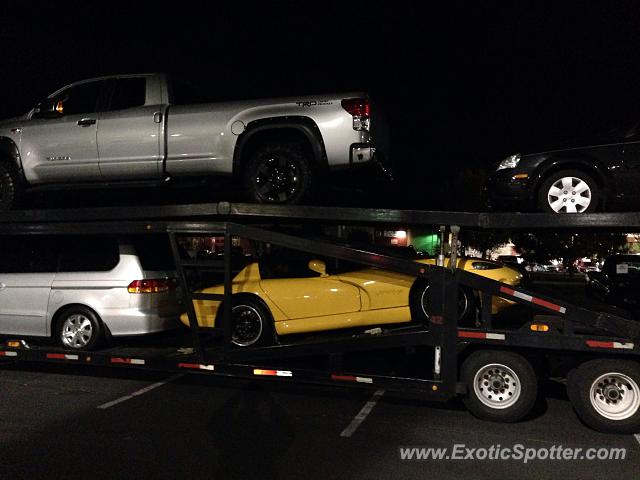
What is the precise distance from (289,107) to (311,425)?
10.8ft

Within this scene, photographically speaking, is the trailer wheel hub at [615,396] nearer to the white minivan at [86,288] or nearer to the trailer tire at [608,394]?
the trailer tire at [608,394]

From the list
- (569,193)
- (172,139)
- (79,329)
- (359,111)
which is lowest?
(79,329)

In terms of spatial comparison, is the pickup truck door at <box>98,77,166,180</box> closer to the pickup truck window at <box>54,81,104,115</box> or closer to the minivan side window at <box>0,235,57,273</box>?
the pickup truck window at <box>54,81,104,115</box>

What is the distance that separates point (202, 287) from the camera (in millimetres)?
6734

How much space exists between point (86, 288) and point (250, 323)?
78.5 inches

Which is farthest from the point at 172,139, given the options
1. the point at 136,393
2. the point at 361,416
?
the point at 361,416

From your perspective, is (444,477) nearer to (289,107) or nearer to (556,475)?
(556,475)

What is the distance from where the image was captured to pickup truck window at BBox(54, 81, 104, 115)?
6598 mm

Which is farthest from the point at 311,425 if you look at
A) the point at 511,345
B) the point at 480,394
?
the point at 511,345

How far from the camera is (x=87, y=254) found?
6551 mm

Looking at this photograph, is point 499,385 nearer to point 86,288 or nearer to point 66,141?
point 86,288

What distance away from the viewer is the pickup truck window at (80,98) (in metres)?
6.60

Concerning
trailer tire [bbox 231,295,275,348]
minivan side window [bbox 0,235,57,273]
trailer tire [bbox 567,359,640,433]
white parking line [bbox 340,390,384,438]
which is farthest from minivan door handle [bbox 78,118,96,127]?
trailer tire [bbox 567,359,640,433]

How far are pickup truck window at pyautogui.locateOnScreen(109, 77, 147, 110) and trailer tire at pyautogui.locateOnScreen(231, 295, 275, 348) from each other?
8.67 ft
